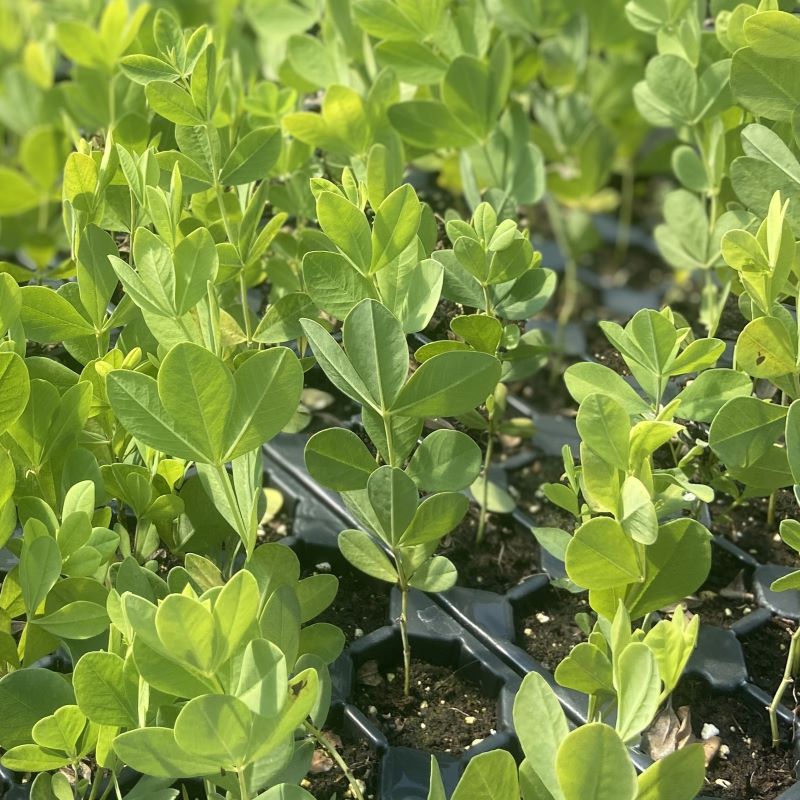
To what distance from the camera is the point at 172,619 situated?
0.49 meters

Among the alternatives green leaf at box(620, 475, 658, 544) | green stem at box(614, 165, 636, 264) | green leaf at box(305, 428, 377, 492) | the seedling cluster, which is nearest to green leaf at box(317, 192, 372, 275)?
the seedling cluster

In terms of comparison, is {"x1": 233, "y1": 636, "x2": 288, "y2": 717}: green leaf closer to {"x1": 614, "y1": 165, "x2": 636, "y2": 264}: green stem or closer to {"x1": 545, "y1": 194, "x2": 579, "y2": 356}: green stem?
{"x1": 545, "y1": 194, "x2": 579, "y2": 356}: green stem

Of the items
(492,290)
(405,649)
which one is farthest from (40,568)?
(492,290)

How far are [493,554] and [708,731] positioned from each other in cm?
22

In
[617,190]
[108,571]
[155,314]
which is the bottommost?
[617,190]

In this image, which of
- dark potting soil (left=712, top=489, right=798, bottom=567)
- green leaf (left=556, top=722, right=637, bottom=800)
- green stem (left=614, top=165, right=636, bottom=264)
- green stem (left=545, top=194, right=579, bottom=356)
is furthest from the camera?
green stem (left=614, top=165, right=636, bottom=264)

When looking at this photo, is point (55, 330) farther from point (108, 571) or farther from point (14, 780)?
point (14, 780)

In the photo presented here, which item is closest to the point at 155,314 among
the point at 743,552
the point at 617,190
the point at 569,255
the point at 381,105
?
the point at 381,105

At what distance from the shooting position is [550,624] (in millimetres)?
790

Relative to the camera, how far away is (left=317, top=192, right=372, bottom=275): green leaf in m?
0.64

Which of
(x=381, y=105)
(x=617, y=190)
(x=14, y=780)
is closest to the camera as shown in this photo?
(x=14, y=780)

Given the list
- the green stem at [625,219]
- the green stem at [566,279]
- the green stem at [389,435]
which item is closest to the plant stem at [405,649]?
the green stem at [389,435]

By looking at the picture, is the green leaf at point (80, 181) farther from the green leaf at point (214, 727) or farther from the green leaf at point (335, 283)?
the green leaf at point (214, 727)

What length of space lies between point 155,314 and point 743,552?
0.47m
